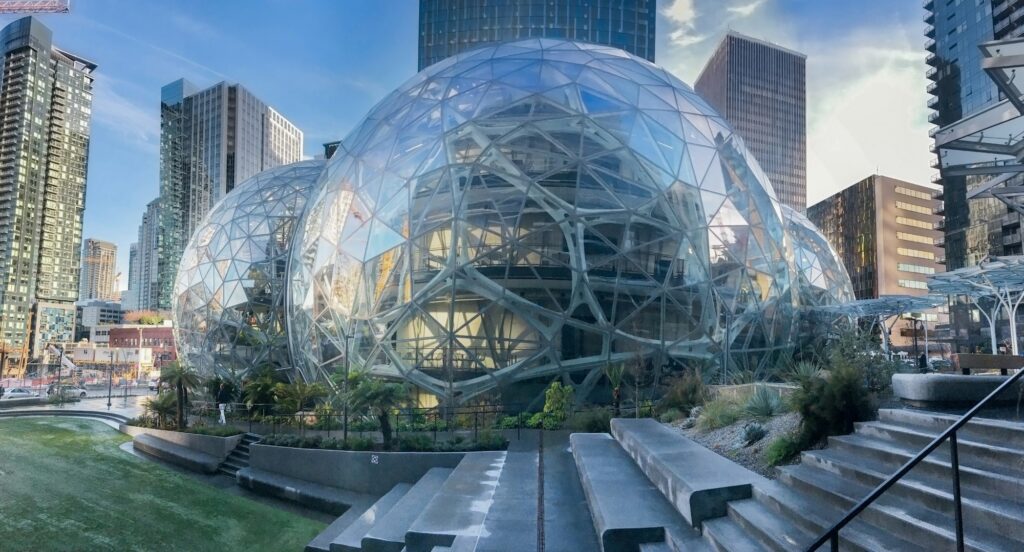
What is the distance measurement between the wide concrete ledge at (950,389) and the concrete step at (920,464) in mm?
827

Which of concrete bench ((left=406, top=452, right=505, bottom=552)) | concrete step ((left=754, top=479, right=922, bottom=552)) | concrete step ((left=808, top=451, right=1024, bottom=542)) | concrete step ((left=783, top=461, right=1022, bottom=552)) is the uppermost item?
concrete step ((left=808, top=451, right=1024, bottom=542))

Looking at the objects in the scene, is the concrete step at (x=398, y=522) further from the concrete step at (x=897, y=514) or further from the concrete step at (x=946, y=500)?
the concrete step at (x=946, y=500)

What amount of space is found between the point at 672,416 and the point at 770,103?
182m

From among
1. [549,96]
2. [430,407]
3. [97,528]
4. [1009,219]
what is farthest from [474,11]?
[97,528]

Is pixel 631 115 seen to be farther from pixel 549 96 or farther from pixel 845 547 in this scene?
pixel 845 547

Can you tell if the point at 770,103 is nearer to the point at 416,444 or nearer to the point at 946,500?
the point at 416,444

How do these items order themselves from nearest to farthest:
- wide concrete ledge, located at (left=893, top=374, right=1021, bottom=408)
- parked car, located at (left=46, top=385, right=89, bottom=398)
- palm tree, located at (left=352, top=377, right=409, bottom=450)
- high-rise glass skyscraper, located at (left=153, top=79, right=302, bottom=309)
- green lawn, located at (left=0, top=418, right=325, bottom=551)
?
wide concrete ledge, located at (left=893, top=374, right=1021, bottom=408), green lawn, located at (left=0, top=418, right=325, bottom=551), palm tree, located at (left=352, top=377, right=409, bottom=450), parked car, located at (left=46, top=385, right=89, bottom=398), high-rise glass skyscraper, located at (left=153, top=79, right=302, bottom=309)

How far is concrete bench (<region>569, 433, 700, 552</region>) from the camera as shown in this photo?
19.0 ft

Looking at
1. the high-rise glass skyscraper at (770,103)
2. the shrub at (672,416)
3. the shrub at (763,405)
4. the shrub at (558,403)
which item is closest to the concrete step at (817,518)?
the shrub at (763,405)

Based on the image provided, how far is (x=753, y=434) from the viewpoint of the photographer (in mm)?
8867

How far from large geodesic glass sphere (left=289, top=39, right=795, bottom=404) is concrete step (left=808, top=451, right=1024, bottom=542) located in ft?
46.2

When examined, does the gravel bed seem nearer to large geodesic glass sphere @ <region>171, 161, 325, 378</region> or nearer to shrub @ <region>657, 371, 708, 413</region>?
shrub @ <region>657, 371, 708, 413</region>

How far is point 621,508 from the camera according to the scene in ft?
21.3

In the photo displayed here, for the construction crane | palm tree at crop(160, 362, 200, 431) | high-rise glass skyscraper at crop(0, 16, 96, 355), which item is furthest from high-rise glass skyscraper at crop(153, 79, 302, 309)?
palm tree at crop(160, 362, 200, 431)
